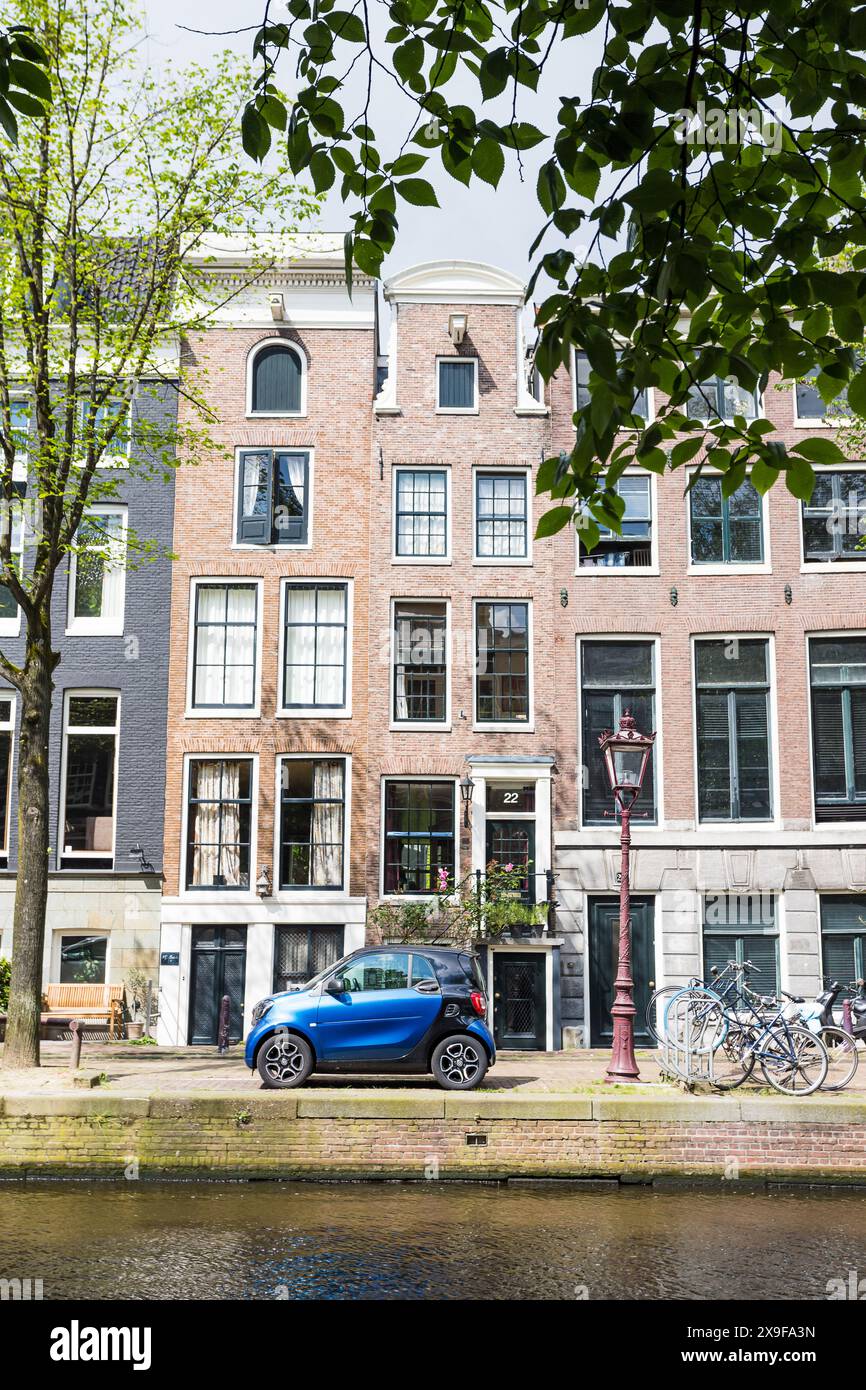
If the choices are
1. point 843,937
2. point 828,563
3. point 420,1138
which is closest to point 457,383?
point 828,563

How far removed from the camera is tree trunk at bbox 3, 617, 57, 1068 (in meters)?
14.4

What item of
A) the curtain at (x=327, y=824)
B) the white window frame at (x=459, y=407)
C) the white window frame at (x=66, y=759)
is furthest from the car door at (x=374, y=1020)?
the white window frame at (x=459, y=407)

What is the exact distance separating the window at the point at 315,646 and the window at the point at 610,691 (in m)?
4.38

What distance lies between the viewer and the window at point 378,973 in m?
14.3

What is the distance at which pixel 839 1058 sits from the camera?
1521cm

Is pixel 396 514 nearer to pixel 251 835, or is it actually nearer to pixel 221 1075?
pixel 251 835

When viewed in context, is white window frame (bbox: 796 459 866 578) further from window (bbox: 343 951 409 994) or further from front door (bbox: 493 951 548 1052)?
window (bbox: 343 951 409 994)

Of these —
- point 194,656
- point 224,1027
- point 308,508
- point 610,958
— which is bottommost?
point 224,1027

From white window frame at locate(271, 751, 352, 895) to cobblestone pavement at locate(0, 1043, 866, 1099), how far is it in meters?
3.40

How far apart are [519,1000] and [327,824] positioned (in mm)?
4542

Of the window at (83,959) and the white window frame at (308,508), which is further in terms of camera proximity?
the white window frame at (308,508)

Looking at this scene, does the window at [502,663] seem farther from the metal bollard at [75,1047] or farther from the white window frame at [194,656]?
the metal bollard at [75,1047]

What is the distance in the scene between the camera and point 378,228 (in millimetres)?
5414
